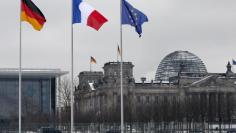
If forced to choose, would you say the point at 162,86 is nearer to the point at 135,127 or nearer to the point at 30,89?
the point at 30,89

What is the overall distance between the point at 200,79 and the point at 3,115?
141ft

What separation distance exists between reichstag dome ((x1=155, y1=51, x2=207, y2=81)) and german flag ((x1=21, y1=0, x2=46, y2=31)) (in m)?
134

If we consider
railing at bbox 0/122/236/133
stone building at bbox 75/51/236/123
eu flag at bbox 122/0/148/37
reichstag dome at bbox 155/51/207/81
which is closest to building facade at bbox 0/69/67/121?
stone building at bbox 75/51/236/123

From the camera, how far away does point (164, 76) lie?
18062 centimetres

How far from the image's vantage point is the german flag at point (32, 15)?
4231 centimetres

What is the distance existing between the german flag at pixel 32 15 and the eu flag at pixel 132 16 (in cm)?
501

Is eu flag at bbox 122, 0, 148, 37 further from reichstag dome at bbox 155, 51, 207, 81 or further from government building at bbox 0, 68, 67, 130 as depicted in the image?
reichstag dome at bbox 155, 51, 207, 81

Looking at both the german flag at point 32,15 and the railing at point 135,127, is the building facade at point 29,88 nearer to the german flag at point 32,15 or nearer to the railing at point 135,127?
the railing at point 135,127

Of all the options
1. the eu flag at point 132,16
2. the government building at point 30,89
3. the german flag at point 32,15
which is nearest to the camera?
the german flag at point 32,15

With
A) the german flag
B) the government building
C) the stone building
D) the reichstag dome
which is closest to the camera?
the german flag

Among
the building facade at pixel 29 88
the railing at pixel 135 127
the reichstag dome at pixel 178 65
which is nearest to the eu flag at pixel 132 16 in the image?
the railing at pixel 135 127

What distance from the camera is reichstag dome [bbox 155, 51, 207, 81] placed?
17816 centimetres

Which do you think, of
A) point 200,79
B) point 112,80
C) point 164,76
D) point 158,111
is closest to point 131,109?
point 158,111

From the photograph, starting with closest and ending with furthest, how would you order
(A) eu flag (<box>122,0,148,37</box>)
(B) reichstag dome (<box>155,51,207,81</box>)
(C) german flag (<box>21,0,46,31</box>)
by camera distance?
A: (C) german flag (<box>21,0,46,31</box>) < (A) eu flag (<box>122,0,148,37</box>) < (B) reichstag dome (<box>155,51,207,81</box>)
